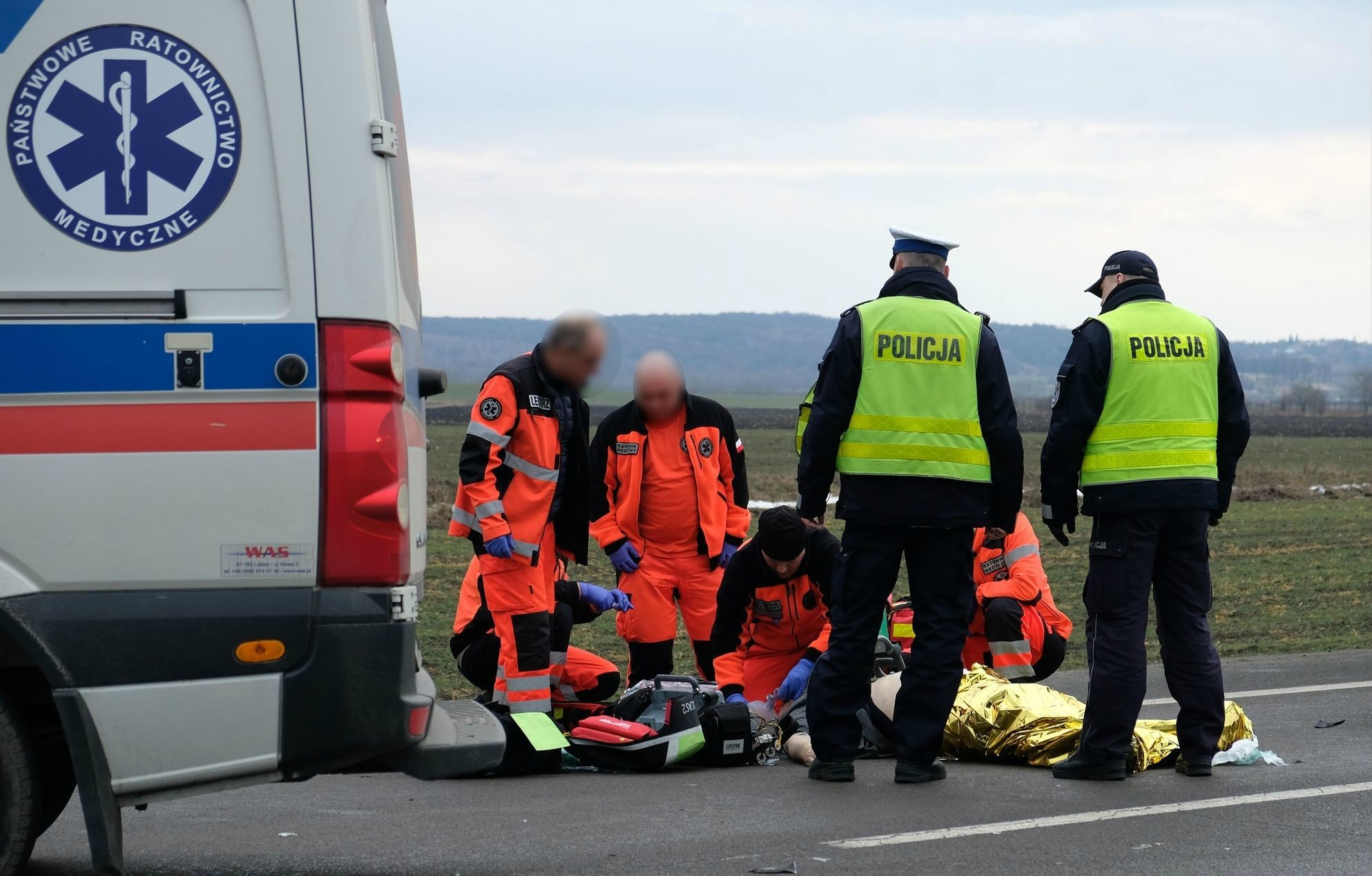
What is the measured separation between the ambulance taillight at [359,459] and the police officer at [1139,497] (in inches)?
122

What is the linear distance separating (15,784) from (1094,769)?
3925 mm

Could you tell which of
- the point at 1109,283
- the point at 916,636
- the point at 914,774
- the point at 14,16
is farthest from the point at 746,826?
the point at 14,16

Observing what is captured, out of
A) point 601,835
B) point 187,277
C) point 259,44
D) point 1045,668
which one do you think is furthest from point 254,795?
point 1045,668

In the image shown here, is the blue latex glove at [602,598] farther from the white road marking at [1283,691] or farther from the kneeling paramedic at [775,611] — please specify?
the white road marking at [1283,691]

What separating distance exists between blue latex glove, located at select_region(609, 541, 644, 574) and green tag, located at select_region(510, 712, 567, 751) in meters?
1.75

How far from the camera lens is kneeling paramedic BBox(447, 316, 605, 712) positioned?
6.25 m

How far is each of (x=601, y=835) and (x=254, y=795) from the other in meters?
1.64

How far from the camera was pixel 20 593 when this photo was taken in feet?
11.4

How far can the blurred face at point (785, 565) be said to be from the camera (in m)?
6.98

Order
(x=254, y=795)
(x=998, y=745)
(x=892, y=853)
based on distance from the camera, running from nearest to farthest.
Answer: (x=892, y=853) → (x=254, y=795) → (x=998, y=745)

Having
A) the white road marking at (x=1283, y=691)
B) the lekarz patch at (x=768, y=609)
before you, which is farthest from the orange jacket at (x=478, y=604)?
the white road marking at (x=1283, y=691)

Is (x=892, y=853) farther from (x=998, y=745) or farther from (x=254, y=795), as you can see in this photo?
(x=254, y=795)

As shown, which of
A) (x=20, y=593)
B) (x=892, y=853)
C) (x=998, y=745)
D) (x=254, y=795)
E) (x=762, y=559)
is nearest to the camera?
(x=20, y=593)

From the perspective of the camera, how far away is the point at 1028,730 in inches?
244
